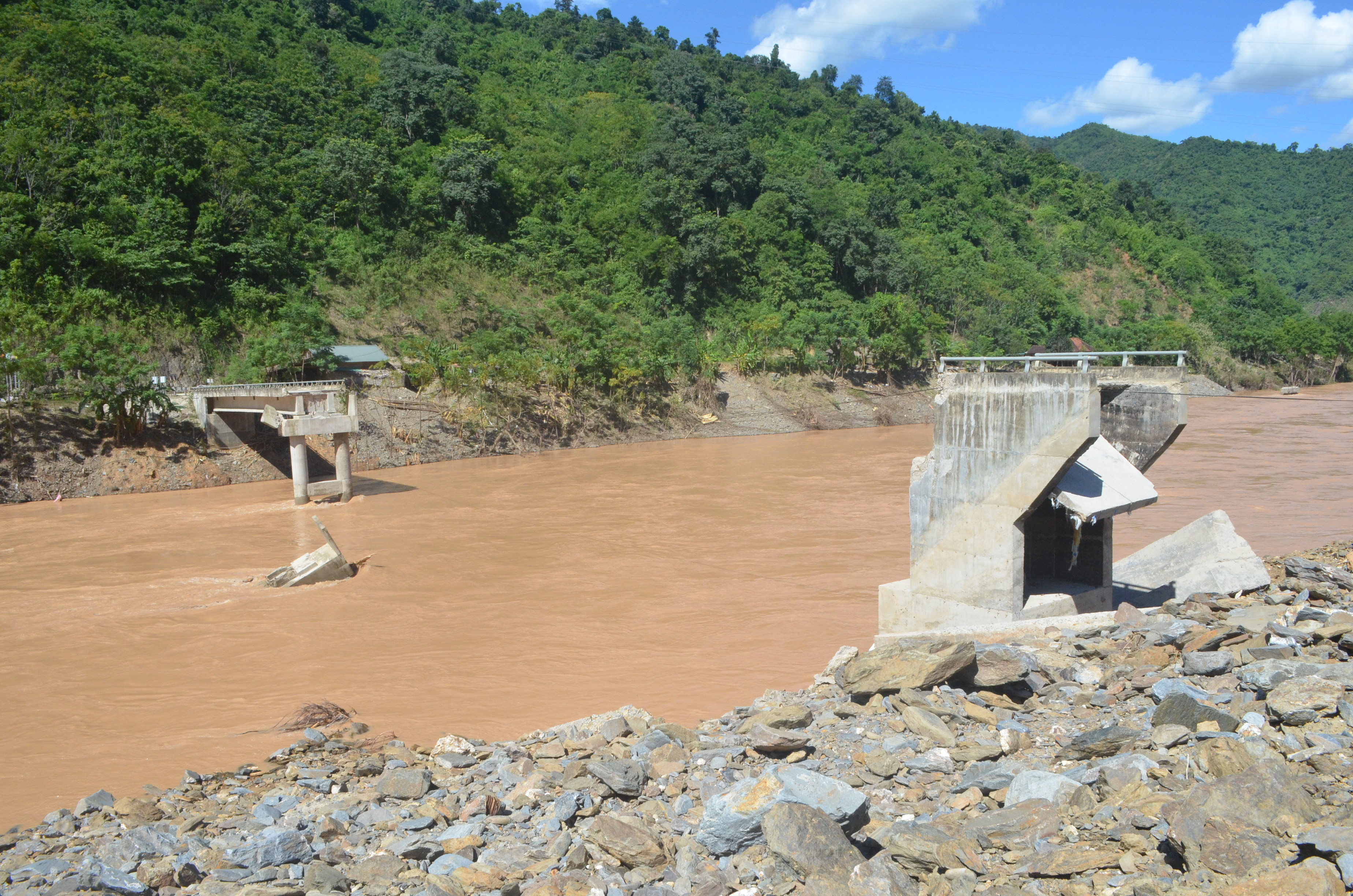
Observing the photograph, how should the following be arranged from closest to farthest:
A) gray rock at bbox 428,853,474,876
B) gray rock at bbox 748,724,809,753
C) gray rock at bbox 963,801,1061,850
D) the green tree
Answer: gray rock at bbox 963,801,1061,850
gray rock at bbox 428,853,474,876
gray rock at bbox 748,724,809,753
the green tree

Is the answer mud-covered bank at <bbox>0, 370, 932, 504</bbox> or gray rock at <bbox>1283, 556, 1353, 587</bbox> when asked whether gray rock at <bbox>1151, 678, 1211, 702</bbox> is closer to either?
gray rock at <bbox>1283, 556, 1353, 587</bbox>

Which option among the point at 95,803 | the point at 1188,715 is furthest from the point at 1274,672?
the point at 95,803

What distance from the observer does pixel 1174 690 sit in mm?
7117

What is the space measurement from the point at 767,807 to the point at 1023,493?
6486 millimetres

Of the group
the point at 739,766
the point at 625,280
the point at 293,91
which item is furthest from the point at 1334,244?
the point at 739,766

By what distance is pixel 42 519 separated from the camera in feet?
77.2

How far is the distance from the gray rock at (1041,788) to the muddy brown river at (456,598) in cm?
471

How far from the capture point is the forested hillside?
99000 millimetres

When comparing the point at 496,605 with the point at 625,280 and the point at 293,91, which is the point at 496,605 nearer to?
the point at 625,280

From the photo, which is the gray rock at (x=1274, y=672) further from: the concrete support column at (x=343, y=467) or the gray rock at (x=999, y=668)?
the concrete support column at (x=343, y=467)

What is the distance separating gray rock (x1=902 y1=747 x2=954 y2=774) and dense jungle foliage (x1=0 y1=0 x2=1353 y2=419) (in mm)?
27033

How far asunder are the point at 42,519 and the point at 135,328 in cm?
1166

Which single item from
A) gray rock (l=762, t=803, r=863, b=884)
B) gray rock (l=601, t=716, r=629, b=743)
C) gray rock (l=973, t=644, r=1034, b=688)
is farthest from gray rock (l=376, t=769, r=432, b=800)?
gray rock (l=973, t=644, r=1034, b=688)

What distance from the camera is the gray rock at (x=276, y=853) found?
595cm
